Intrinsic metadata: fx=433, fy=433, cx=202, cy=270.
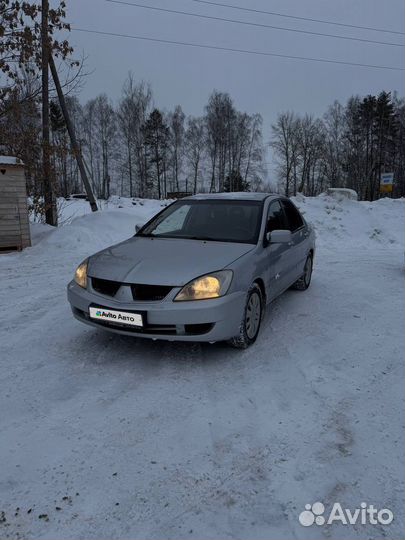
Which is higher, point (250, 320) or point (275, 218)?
point (275, 218)

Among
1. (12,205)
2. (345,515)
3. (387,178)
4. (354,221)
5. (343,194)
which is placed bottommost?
(345,515)

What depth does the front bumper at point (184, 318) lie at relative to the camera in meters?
3.46

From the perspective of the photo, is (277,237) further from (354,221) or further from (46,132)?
(354,221)

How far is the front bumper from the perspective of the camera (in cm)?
346

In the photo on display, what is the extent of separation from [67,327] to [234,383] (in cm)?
211

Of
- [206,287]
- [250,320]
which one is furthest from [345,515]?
[250,320]

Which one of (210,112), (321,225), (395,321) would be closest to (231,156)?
(210,112)

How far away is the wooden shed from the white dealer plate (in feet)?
21.1

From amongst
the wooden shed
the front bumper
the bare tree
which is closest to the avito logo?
the front bumper

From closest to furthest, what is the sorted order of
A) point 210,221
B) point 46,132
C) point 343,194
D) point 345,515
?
point 345,515 → point 210,221 → point 46,132 → point 343,194

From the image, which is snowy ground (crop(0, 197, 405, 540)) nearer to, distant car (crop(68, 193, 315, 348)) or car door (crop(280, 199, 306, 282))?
distant car (crop(68, 193, 315, 348))

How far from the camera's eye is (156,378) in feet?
11.2

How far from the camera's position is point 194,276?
358 centimetres

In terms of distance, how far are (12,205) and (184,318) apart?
7.13 metres
